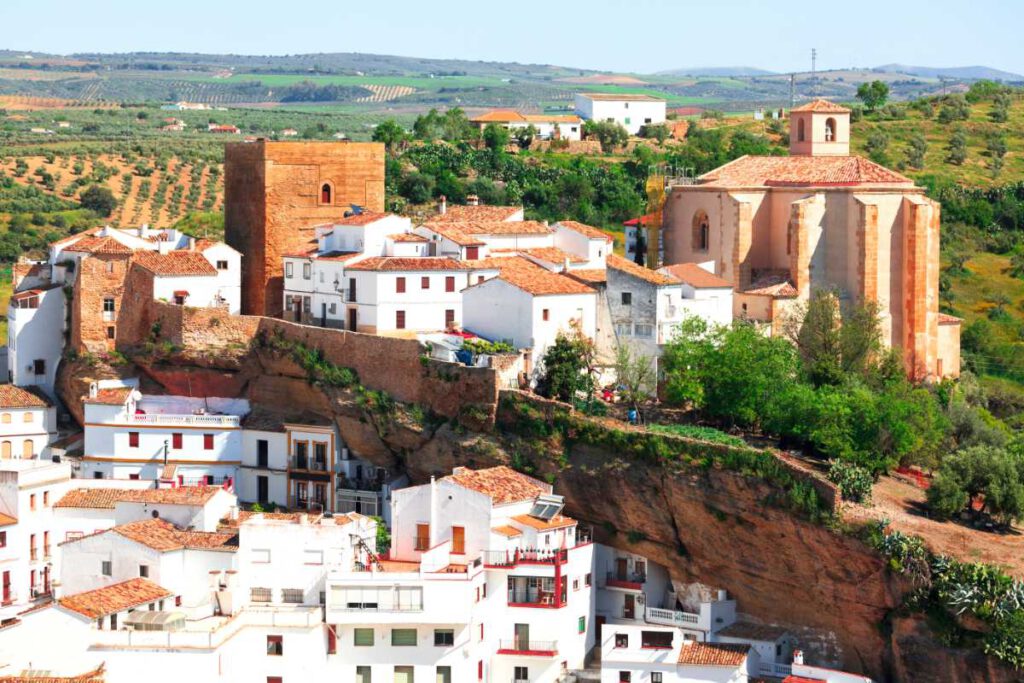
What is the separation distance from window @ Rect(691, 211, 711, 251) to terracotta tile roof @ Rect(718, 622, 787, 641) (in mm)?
14620

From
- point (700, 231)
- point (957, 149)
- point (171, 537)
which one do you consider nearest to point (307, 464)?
point (171, 537)

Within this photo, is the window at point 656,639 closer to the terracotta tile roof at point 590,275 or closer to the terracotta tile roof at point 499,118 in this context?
the terracotta tile roof at point 590,275

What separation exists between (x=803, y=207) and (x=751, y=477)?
39.3 feet

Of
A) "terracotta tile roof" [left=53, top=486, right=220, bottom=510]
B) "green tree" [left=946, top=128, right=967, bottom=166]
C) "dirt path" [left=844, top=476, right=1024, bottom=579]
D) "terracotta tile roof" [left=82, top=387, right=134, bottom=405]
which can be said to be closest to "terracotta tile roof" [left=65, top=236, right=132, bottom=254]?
"terracotta tile roof" [left=82, top=387, right=134, bottom=405]

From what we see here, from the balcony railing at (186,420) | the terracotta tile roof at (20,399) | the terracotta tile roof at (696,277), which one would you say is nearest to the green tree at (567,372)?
the terracotta tile roof at (696,277)

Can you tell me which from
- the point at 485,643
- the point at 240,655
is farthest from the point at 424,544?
the point at 240,655

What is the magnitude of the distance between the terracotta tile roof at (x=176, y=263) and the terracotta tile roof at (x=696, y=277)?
1172 centimetres

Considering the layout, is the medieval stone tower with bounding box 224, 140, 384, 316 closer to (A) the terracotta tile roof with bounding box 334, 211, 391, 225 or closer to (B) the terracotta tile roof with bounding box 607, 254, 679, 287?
(A) the terracotta tile roof with bounding box 334, 211, 391, 225

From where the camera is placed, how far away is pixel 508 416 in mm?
44312

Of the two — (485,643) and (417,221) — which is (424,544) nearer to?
(485,643)

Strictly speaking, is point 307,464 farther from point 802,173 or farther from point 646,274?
point 802,173

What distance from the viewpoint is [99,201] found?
8569 cm

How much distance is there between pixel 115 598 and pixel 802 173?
920 inches

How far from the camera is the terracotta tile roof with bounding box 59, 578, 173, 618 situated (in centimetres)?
3750
